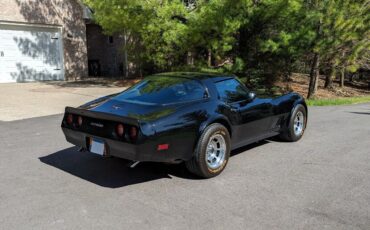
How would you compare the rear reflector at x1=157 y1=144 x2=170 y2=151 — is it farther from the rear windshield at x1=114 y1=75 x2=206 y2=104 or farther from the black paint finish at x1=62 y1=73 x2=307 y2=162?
the rear windshield at x1=114 y1=75 x2=206 y2=104

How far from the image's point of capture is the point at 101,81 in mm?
17031

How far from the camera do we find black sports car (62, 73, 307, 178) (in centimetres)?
435

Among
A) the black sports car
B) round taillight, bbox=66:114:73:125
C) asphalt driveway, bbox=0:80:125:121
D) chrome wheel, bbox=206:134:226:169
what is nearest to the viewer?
the black sports car

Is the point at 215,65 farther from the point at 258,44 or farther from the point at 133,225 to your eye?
the point at 133,225

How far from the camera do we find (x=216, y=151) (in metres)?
5.07

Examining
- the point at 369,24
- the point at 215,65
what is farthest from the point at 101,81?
the point at 369,24

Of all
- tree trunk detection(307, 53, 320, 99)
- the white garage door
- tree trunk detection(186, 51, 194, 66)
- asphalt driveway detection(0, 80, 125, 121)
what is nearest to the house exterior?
the white garage door

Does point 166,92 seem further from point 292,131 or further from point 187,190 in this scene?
point 292,131

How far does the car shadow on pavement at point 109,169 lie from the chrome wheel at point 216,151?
0.32 meters

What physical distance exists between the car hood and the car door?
92 cm

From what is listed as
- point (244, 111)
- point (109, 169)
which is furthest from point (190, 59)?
point (109, 169)

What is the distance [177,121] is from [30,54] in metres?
13.8

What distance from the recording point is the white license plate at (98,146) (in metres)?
4.60

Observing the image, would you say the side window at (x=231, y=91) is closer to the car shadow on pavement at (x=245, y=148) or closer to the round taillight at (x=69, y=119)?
the car shadow on pavement at (x=245, y=148)
